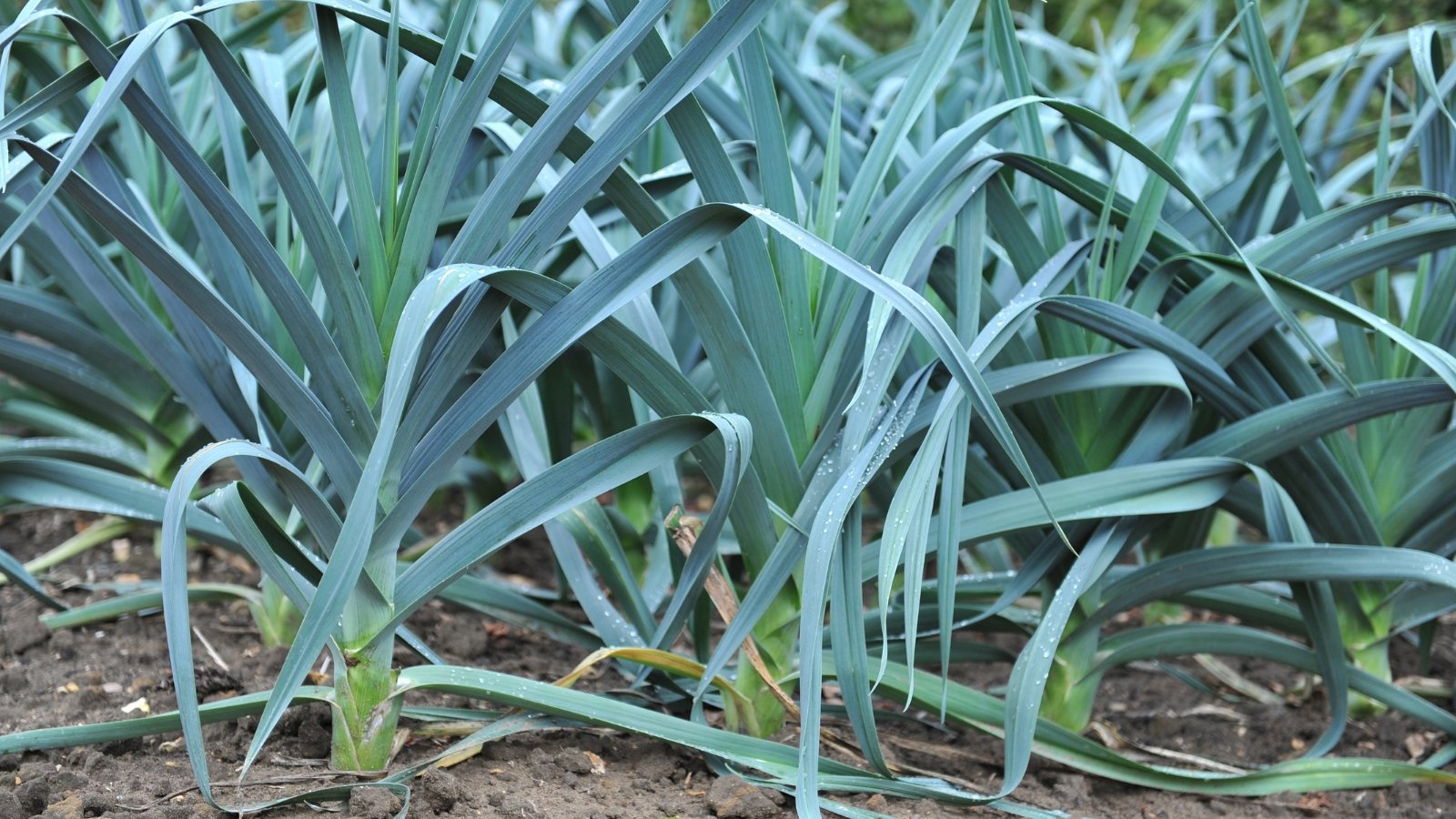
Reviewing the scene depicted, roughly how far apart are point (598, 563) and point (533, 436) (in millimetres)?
182

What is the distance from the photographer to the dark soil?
1.12 metres

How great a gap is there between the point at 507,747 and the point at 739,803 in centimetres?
27

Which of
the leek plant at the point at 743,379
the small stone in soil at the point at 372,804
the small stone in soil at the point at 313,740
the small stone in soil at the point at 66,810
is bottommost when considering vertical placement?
the small stone in soil at the point at 66,810

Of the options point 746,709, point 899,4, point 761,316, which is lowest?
point 746,709

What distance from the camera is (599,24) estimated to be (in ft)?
7.55

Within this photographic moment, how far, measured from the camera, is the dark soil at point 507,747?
1.12m

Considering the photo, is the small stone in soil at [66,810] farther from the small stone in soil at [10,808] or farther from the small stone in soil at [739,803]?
the small stone in soil at [739,803]

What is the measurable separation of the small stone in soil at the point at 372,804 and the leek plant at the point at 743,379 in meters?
0.04

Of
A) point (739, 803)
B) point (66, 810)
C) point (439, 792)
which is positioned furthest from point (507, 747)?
point (66, 810)

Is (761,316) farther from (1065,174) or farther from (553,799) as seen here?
(553,799)

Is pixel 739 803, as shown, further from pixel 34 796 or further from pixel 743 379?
pixel 34 796

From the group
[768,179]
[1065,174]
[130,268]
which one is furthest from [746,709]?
[130,268]

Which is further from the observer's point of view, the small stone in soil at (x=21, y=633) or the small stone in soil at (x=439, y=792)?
the small stone in soil at (x=21, y=633)

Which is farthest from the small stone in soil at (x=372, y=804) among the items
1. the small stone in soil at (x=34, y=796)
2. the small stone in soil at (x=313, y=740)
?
the small stone in soil at (x=34, y=796)
